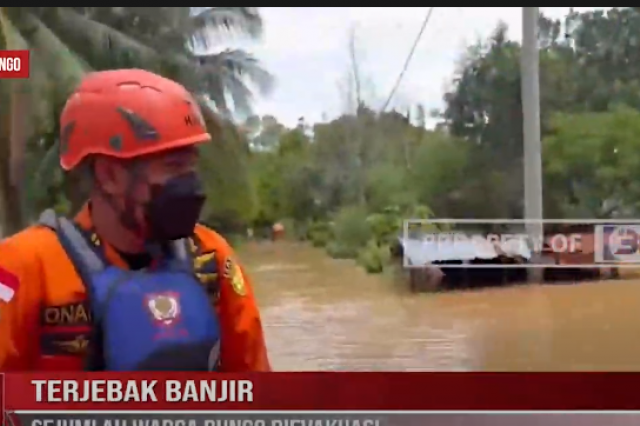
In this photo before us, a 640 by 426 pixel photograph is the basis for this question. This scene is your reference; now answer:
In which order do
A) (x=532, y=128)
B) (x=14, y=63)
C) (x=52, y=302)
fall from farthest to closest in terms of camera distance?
1. (x=532, y=128)
2. (x=14, y=63)
3. (x=52, y=302)

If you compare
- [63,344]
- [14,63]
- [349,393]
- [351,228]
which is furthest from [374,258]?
[14,63]

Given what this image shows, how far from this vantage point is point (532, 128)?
9.29 ft

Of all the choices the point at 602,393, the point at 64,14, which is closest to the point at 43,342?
the point at 64,14

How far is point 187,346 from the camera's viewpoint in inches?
107

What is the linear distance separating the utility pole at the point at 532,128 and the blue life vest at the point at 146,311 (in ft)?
3.68

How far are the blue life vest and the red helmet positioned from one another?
0.89 feet

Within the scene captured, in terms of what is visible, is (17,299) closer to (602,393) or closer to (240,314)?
(240,314)

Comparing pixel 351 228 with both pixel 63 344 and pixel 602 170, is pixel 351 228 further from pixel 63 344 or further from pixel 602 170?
pixel 63 344

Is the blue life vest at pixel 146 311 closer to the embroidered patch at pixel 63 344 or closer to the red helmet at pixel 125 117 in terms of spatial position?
the embroidered patch at pixel 63 344

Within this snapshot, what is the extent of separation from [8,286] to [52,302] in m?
0.16

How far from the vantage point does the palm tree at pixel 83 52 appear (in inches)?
107

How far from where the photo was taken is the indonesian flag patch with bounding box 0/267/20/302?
2.63 meters

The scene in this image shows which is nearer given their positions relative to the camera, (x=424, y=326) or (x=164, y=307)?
(x=164, y=307)

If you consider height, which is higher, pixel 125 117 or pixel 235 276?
pixel 125 117
